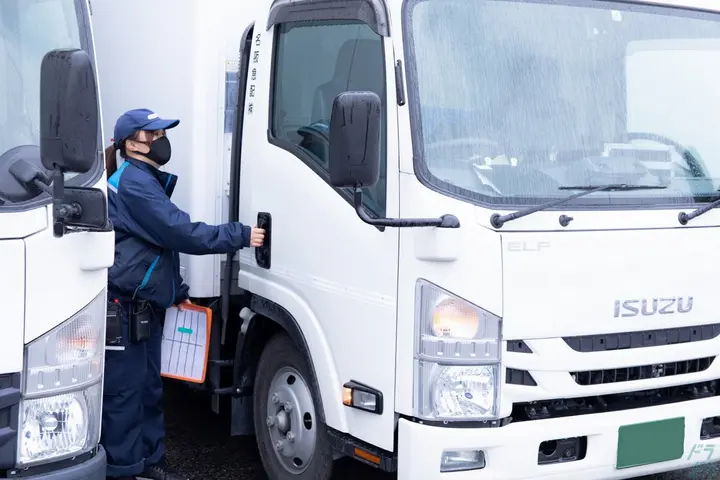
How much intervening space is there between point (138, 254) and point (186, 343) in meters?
0.62

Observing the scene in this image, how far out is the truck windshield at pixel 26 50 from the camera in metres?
3.51

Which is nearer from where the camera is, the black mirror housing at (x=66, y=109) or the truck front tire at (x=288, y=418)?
the black mirror housing at (x=66, y=109)

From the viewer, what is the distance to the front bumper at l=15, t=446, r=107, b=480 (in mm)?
3387

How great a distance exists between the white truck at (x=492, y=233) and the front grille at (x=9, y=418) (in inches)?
53.4

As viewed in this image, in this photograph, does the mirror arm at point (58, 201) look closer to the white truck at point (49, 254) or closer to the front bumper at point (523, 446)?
the white truck at point (49, 254)

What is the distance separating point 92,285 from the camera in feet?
11.5

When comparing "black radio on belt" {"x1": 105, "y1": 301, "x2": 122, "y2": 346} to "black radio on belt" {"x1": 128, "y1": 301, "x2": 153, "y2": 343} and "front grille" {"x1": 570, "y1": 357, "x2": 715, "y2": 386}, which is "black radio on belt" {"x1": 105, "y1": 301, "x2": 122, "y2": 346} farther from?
"front grille" {"x1": 570, "y1": 357, "x2": 715, "y2": 386}

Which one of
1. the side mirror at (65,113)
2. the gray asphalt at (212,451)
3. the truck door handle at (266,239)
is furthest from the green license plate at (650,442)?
the side mirror at (65,113)

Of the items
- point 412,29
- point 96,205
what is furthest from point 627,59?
point 96,205

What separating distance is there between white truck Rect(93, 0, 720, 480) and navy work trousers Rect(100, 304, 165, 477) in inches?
27.4

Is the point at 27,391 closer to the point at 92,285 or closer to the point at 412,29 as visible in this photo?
the point at 92,285

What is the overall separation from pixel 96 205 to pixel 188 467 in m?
2.75

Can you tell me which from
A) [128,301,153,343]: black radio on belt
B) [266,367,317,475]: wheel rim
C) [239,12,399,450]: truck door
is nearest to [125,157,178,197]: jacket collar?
[239,12,399,450]: truck door

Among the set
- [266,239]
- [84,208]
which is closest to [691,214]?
[266,239]
